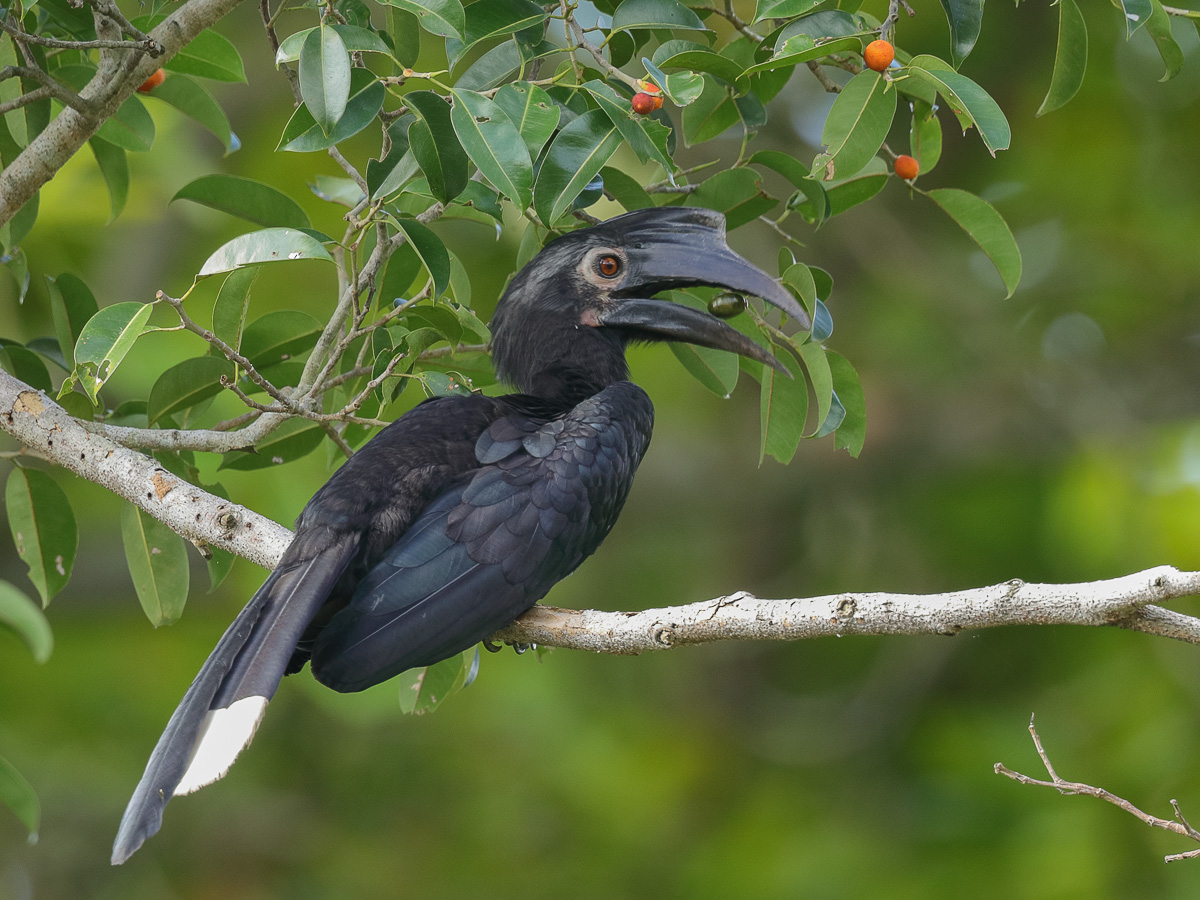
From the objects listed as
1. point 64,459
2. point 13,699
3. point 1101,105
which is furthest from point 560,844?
point 1101,105

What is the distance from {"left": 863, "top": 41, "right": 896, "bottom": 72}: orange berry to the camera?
8.03 feet

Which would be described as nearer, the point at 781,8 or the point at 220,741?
the point at 220,741

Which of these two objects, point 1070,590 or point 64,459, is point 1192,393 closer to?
point 1070,590

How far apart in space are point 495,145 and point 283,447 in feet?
4.47

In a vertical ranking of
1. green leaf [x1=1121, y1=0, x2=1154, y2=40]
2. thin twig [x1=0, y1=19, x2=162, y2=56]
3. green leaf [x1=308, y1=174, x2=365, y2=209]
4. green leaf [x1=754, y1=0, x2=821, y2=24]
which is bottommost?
green leaf [x1=308, y1=174, x2=365, y2=209]

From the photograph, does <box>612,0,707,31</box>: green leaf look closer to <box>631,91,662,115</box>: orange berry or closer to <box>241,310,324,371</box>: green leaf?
<box>631,91,662,115</box>: orange berry

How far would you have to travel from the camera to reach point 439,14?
230 centimetres

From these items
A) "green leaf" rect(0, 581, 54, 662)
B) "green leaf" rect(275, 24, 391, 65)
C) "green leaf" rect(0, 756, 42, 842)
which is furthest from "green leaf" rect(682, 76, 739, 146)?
"green leaf" rect(0, 756, 42, 842)

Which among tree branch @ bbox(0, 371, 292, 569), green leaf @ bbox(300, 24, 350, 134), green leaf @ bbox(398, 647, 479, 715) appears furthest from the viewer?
green leaf @ bbox(398, 647, 479, 715)

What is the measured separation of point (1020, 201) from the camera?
7.30m

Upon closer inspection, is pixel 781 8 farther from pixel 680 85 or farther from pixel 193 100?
pixel 193 100

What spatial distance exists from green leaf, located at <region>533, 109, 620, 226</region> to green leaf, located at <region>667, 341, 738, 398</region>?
35.5 inches

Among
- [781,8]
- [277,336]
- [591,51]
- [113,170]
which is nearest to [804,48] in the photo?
[781,8]

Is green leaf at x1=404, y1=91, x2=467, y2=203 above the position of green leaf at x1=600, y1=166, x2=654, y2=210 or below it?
above
